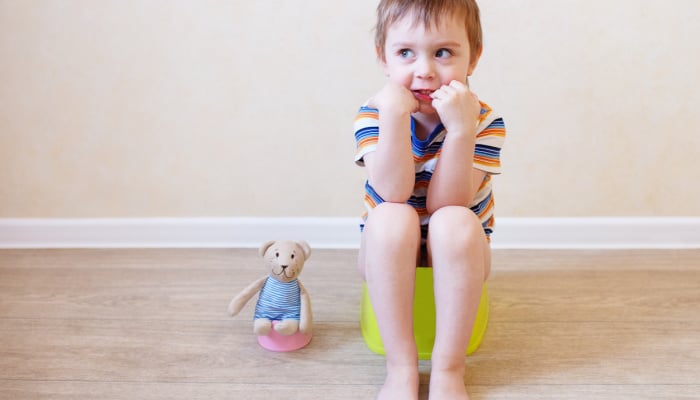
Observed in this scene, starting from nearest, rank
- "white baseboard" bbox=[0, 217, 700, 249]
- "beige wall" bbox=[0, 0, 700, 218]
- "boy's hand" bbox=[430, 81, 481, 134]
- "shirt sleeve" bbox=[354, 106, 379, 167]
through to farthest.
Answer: "boy's hand" bbox=[430, 81, 481, 134] < "shirt sleeve" bbox=[354, 106, 379, 167] < "beige wall" bbox=[0, 0, 700, 218] < "white baseboard" bbox=[0, 217, 700, 249]

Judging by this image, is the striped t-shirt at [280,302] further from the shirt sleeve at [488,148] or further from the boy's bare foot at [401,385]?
the shirt sleeve at [488,148]

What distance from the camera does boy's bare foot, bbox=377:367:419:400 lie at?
1.06 meters

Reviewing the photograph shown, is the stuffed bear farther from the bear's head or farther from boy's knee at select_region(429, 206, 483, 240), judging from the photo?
boy's knee at select_region(429, 206, 483, 240)

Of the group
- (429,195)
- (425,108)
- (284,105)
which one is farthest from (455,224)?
(284,105)

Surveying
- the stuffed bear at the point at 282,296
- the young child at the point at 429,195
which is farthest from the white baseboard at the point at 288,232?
the young child at the point at 429,195

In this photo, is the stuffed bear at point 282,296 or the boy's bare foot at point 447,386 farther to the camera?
the stuffed bear at point 282,296

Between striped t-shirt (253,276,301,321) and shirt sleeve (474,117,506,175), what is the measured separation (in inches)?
15.5

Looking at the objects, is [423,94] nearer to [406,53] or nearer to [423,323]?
[406,53]

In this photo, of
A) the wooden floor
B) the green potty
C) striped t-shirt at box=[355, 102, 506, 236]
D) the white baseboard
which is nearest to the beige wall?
the white baseboard

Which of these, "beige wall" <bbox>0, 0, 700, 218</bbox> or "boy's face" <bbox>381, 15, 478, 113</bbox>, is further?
"beige wall" <bbox>0, 0, 700, 218</bbox>

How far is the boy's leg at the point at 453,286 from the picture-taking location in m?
1.05

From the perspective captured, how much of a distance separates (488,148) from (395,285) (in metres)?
0.29

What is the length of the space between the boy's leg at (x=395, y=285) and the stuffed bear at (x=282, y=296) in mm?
161

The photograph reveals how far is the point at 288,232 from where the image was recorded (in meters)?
1.67
